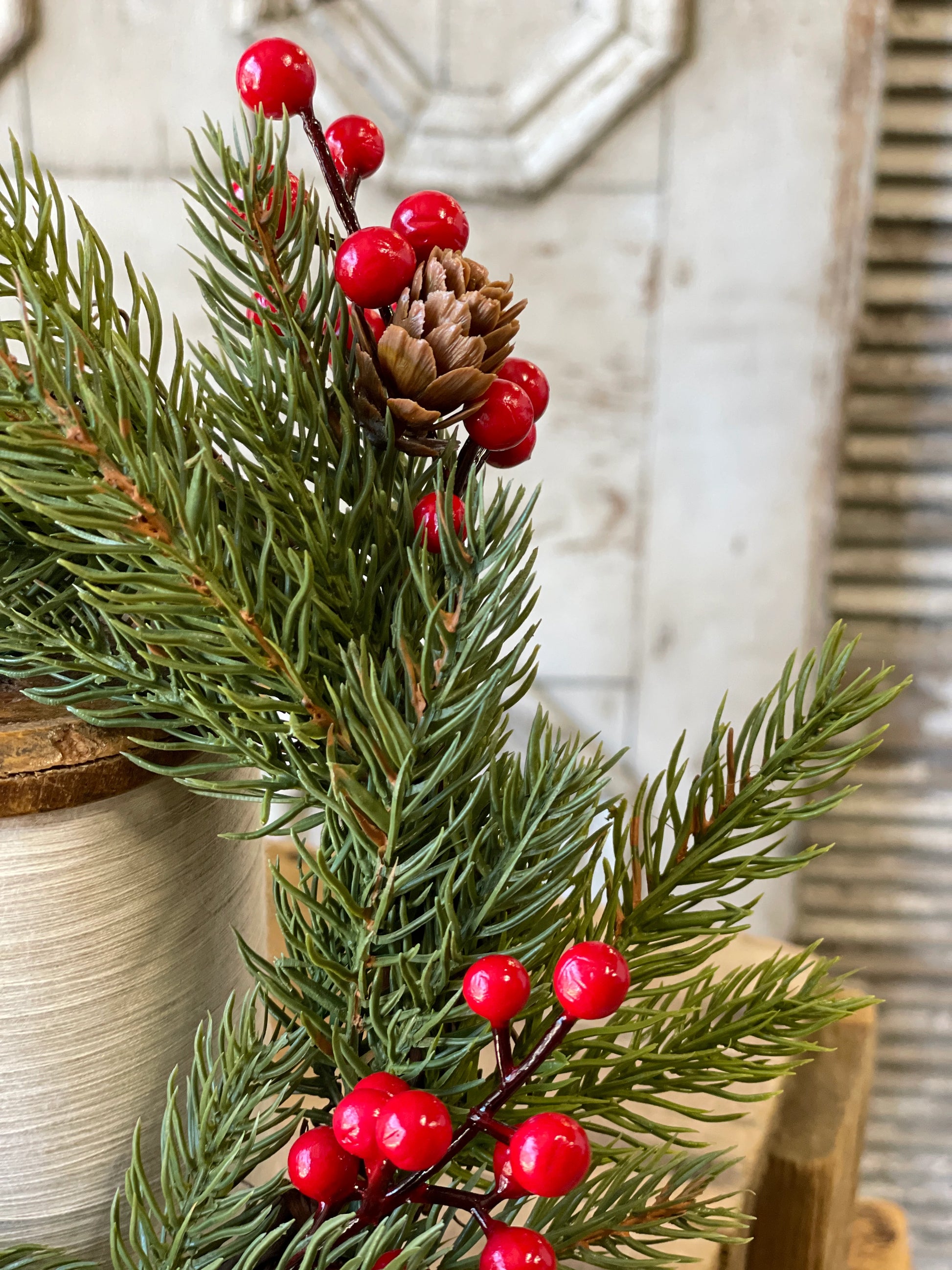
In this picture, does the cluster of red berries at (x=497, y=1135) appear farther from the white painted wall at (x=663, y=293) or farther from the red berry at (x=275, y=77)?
the white painted wall at (x=663, y=293)

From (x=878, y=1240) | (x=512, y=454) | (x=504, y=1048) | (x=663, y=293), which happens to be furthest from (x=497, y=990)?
(x=663, y=293)

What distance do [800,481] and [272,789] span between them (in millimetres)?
660

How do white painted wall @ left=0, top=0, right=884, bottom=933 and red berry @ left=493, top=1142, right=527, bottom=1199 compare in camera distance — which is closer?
red berry @ left=493, top=1142, right=527, bottom=1199

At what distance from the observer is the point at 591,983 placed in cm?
18

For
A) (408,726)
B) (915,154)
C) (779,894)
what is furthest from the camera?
(779,894)

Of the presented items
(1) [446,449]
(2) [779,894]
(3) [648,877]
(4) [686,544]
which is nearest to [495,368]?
(1) [446,449]

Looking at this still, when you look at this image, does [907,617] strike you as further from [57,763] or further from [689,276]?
[57,763]

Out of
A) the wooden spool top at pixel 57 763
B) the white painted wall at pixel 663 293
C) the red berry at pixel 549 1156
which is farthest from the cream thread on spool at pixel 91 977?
the white painted wall at pixel 663 293

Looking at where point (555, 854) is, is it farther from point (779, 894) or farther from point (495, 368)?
point (779, 894)

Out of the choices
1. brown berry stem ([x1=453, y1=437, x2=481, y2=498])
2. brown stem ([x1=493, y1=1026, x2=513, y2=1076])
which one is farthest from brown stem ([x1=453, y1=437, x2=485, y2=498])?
brown stem ([x1=493, y1=1026, x2=513, y2=1076])

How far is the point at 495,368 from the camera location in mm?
219

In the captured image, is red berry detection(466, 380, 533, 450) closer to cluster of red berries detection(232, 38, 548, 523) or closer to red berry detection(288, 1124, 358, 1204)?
cluster of red berries detection(232, 38, 548, 523)

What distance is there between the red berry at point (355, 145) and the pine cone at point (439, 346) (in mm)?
36

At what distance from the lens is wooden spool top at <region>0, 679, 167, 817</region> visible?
0.71 feet
